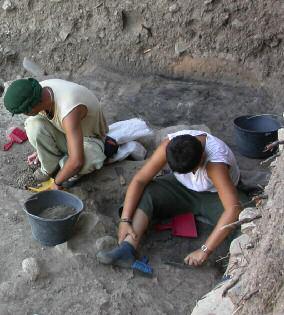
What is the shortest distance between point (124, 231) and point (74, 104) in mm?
830

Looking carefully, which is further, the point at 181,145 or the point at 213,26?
the point at 213,26

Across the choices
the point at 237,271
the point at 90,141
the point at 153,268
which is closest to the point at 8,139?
the point at 90,141

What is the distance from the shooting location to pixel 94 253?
136 inches

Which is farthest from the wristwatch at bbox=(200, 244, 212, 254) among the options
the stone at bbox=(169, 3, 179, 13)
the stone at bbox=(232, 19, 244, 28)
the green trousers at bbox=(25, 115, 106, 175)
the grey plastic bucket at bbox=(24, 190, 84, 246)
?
the stone at bbox=(169, 3, 179, 13)

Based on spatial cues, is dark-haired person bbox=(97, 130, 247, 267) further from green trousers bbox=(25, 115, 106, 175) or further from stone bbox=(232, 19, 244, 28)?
stone bbox=(232, 19, 244, 28)

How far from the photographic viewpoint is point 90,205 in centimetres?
391

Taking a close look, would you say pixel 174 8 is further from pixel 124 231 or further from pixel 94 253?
pixel 94 253

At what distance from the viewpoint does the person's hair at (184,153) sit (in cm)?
329

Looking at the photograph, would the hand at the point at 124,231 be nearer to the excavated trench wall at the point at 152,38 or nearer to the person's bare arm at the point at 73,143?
the person's bare arm at the point at 73,143

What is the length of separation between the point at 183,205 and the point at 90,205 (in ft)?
1.93

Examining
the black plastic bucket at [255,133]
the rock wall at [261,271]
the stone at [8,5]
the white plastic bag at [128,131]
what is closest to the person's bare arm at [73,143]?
the white plastic bag at [128,131]

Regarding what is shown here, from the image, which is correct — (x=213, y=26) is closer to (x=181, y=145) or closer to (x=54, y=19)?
(x=54, y=19)

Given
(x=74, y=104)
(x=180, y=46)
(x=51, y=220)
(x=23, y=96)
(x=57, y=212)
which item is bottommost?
(x=57, y=212)

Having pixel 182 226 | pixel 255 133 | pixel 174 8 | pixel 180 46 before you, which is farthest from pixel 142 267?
pixel 174 8
